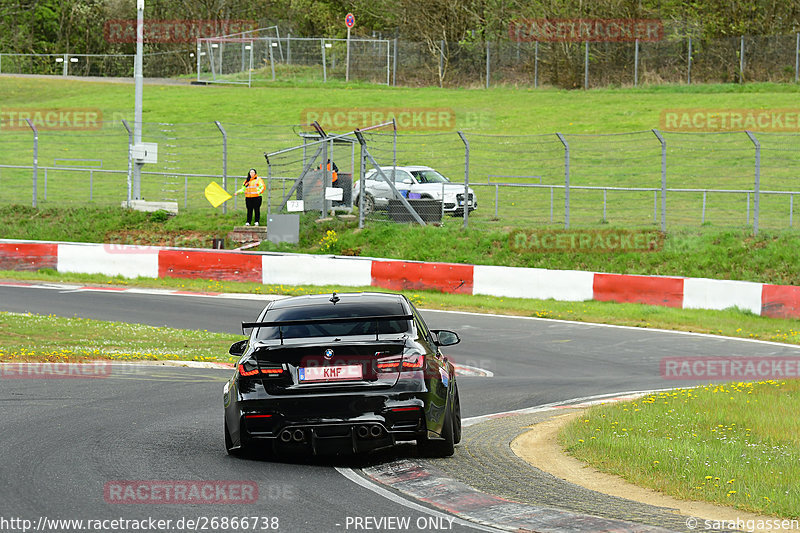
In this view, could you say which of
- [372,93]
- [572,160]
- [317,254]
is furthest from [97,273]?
[372,93]

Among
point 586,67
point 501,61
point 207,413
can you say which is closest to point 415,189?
point 207,413

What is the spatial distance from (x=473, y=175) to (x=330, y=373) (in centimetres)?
2811

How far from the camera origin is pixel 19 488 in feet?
23.0

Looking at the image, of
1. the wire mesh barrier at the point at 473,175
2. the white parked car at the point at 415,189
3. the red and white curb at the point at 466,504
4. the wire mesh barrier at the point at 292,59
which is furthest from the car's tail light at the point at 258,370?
the wire mesh barrier at the point at 292,59

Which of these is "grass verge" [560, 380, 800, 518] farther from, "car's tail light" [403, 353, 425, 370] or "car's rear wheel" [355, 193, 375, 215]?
"car's rear wheel" [355, 193, 375, 215]

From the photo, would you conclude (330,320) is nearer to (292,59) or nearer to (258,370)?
(258,370)

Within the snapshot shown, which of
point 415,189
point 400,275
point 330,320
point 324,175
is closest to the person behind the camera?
point 330,320

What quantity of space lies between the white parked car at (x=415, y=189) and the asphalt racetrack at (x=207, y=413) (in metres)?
9.15

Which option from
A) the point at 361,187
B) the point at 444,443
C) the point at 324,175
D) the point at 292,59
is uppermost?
the point at 292,59

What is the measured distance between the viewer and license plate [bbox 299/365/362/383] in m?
7.88

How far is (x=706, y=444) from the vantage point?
29.0ft

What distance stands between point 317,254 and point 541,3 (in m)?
33.1

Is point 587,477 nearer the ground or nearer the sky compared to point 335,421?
nearer the ground

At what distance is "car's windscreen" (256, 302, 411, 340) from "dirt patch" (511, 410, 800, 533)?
1.56 m
